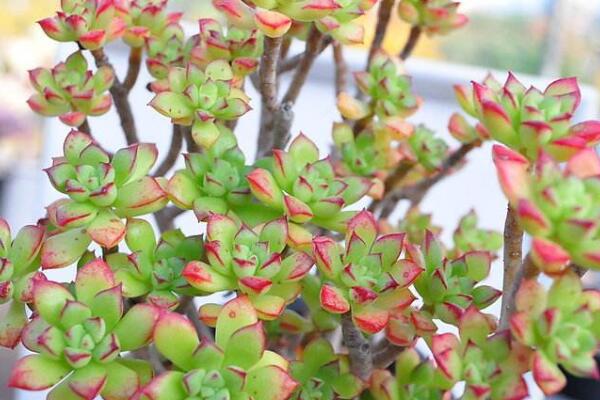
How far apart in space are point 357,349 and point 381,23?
0.33m

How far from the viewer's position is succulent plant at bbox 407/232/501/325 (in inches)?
22.6

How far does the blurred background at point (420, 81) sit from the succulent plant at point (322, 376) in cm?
36

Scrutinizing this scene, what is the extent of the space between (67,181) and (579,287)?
0.32m

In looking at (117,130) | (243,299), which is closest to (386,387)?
(243,299)

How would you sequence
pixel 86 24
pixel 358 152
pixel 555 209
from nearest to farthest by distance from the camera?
1. pixel 555 209
2. pixel 86 24
3. pixel 358 152

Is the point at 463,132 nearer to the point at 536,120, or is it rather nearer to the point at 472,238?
the point at 472,238

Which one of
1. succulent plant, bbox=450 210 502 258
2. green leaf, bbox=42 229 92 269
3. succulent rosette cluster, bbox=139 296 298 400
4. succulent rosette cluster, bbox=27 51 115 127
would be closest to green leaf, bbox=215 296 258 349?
succulent rosette cluster, bbox=139 296 298 400

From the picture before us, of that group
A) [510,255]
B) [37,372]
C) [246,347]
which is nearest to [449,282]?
[510,255]

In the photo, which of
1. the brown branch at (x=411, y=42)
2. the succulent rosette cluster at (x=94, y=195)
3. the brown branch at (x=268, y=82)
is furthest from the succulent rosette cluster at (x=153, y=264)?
the brown branch at (x=411, y=42)

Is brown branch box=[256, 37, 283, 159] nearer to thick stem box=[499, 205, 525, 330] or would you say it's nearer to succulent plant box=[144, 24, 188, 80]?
succulent plant box=[144, 24, 188, 80]

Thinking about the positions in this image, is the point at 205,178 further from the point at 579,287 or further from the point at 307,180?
the point at 579,287

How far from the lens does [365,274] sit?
22.3 inches

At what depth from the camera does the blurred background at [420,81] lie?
1.16m

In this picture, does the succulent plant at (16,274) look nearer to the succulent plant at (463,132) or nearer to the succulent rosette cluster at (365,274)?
the succulent rosette cluster at (365,274)
